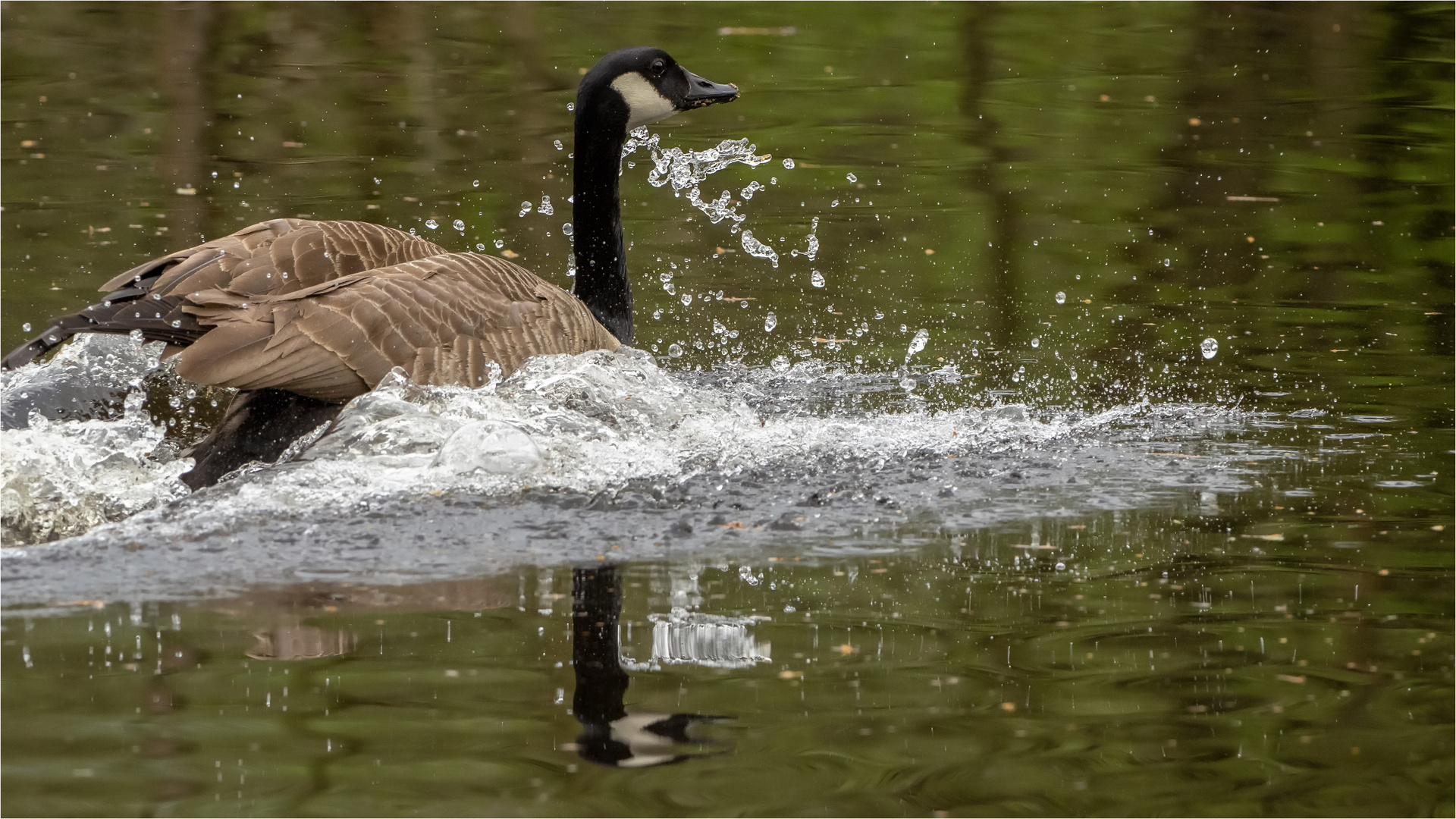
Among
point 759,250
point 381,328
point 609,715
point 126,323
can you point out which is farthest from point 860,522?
point 759,250

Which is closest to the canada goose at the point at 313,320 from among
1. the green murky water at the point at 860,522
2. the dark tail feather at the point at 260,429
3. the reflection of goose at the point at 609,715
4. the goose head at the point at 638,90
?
the dark tail feather at the point at 260,429

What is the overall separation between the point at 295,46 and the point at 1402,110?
966 centimetres

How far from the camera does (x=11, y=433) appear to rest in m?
5.68

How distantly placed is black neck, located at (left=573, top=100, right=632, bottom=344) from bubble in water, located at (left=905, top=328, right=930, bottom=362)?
1.36 metres

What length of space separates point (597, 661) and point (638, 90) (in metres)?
3.92

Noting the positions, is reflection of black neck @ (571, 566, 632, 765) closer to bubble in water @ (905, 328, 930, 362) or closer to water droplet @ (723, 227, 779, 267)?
bubble in water @ (905, 328, 930, 362)

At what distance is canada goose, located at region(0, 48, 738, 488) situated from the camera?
18.4ft

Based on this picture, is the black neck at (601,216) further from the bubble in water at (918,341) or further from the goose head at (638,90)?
the bubble in water at (918,341)

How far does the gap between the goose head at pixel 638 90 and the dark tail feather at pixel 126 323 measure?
92.9 inches

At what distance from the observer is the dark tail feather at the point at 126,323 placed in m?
5.43

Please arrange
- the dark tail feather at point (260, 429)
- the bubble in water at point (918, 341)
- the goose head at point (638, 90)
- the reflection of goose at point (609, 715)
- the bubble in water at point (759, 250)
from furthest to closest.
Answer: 1. the bubble in water at point (759, 250)
2. the bubble in water at point (918, 341)
3. the goose head at point (638, 90)
4. the dark tail feather at point (260, 429)
5. the reflection of goose at point (609, 715)

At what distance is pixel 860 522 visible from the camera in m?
5.48

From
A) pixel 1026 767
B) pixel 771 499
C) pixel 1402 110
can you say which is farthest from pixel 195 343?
pixel 1402 110

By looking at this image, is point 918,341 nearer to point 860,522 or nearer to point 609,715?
point 860,522
